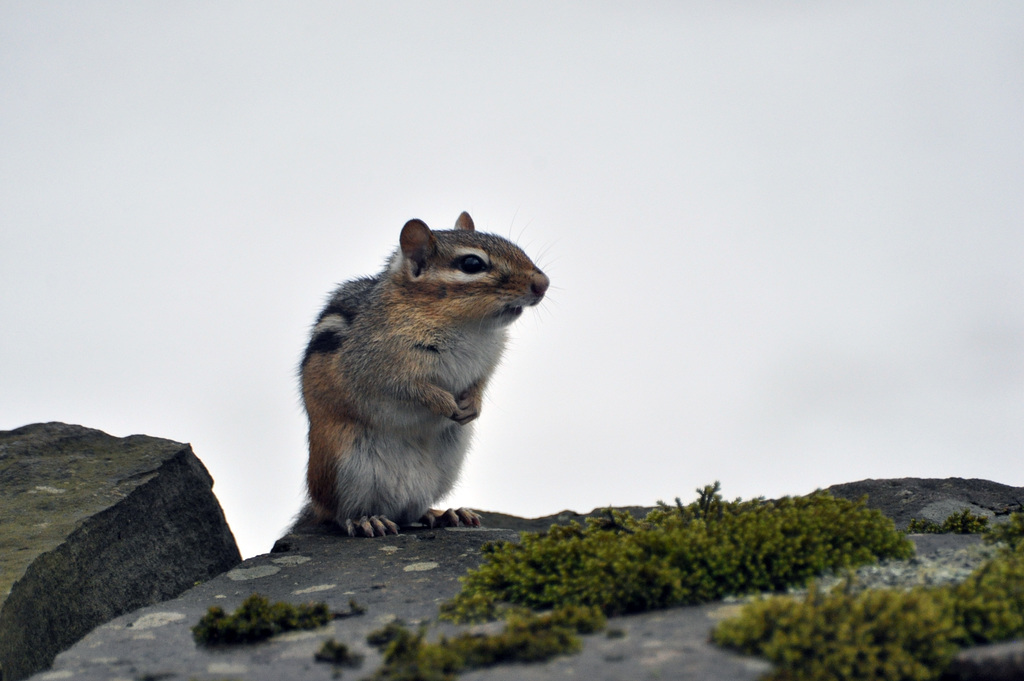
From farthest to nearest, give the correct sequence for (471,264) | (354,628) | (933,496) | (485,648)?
(933,496) < (471,264) < (354,628) < (485,648)

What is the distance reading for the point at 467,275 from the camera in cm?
734

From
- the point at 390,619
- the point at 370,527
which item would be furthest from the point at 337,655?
the point at 370,527

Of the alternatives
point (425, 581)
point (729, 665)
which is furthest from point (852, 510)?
point (425, 581)

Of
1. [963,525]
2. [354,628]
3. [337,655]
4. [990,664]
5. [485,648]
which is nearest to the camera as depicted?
[990,664]

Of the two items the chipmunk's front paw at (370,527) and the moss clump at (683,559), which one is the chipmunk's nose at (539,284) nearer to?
the chipmunk's front paw at (370,527)

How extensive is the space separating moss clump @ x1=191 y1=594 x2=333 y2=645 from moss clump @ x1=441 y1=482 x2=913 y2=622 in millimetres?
699

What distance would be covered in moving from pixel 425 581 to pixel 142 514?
323 cm

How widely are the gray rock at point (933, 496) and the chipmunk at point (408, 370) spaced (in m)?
3.05

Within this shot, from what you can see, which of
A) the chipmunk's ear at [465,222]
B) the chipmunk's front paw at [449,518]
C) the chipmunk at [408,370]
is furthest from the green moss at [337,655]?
the chipmunk's ear at [465,222]

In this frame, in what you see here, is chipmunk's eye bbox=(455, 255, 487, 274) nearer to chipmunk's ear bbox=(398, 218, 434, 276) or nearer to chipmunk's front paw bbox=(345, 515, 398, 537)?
chipmunk's ear bbox=(398, 218, 434, 276)

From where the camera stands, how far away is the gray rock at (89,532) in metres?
6.47

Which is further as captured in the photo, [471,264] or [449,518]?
[449,518]

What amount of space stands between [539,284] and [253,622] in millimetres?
3464

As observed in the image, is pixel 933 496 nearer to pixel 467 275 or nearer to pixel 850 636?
pixel 467 275
